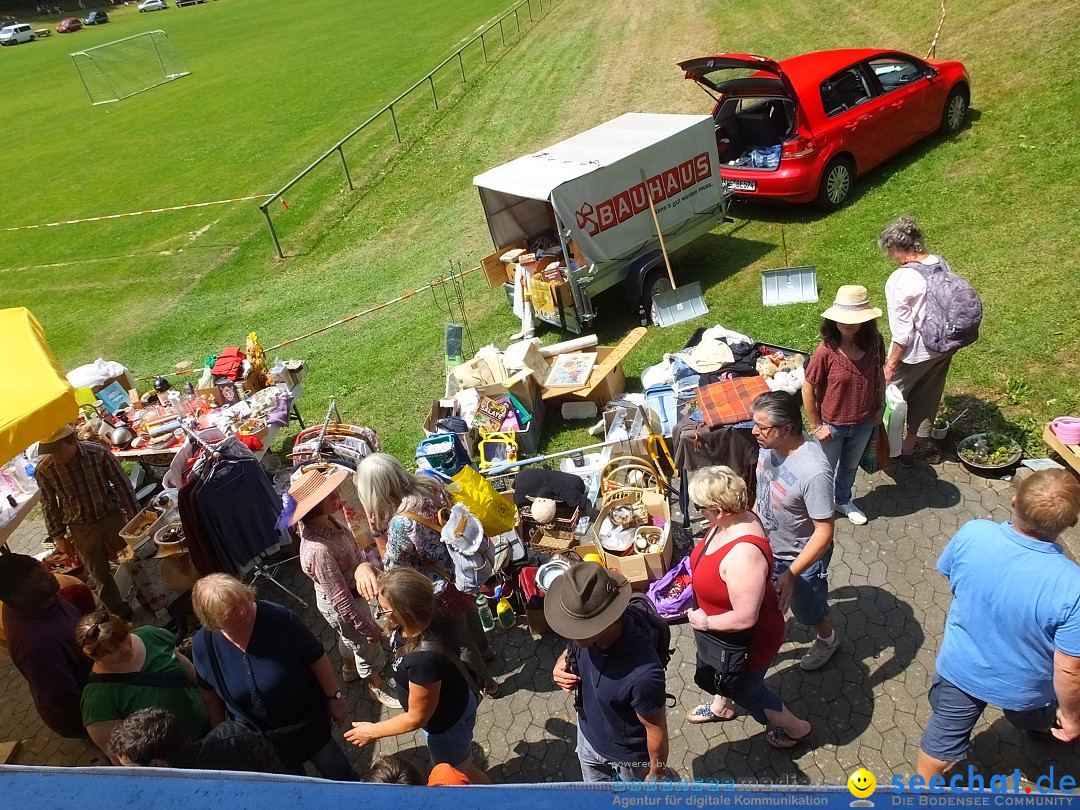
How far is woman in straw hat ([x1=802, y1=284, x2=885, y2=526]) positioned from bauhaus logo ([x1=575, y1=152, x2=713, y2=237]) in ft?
13.1

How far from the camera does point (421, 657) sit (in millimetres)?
3260

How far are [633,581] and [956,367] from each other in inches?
163

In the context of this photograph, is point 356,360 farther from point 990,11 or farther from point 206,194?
point 990,11

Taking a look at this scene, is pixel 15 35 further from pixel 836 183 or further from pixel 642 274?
pixel 836 183

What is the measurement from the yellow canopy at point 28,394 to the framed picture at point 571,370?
455 cm

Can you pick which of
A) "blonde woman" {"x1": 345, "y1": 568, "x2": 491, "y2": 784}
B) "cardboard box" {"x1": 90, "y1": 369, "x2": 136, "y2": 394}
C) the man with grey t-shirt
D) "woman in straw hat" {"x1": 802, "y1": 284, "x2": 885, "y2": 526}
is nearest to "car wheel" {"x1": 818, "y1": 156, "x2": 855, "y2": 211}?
"woman in straw hat" {"x1": 802, "y1": 284, "x2": 885, "y2": 526}

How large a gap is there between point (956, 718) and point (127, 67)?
48475 millimetres

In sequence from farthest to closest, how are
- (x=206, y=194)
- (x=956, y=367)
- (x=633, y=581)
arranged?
(x=206, y=194) < (x=956, y=367) < (x=633, y=581)

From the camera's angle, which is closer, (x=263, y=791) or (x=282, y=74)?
(x=263, y=791)

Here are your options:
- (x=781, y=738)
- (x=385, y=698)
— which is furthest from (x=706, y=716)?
(x=385, y=698)

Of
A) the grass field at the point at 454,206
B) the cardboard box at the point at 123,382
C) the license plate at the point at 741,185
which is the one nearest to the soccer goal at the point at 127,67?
the grass field at the point at 454,206

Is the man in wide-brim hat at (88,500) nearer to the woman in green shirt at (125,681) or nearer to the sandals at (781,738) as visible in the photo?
the woman in green shirt at (125,681)

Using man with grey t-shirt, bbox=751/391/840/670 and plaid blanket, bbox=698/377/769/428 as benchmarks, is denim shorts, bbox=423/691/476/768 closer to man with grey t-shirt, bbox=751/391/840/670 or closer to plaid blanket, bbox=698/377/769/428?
man with grey t-shirt, bbox=751/391/840/670

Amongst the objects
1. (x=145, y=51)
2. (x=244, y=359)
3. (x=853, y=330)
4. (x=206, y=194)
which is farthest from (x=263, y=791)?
(x=145, y=51)
